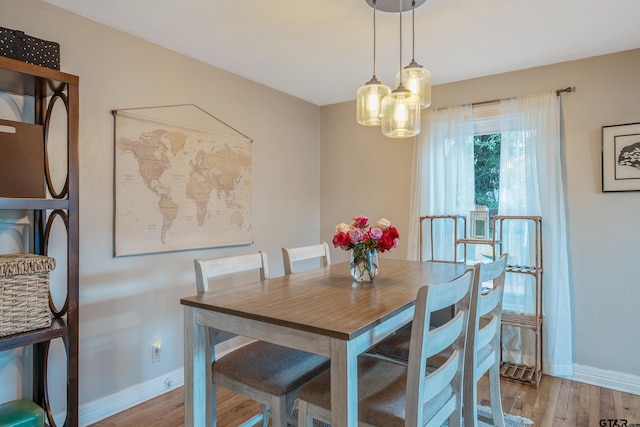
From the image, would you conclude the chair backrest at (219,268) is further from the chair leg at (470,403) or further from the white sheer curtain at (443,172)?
the white sheer curtain at (443,172)

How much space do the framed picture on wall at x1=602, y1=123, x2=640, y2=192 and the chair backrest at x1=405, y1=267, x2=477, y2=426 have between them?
1.83 m

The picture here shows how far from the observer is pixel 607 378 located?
259 centimetres

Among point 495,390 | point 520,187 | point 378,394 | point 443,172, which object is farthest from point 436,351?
point 443,172

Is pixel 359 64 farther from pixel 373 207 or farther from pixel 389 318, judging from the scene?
pixel 389 318

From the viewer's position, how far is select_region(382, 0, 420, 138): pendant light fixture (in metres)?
1.80

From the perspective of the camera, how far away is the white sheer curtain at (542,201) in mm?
2713

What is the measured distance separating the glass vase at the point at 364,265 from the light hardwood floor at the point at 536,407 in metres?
1.14

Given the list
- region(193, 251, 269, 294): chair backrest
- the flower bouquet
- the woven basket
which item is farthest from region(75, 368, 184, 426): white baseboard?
the flower bouquet

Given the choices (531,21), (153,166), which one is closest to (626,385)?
(531,21)

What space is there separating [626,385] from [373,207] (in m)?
2.27

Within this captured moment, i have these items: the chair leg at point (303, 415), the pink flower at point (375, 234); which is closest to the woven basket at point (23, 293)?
the chair leg at point (303, 415)

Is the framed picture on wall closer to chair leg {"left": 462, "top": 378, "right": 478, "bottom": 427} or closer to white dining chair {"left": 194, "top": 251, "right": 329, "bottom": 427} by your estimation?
chair leg {"left": 462, "top": 378, "right": 478, "bottom": 427}

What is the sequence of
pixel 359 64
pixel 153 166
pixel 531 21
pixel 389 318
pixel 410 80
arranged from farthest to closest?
pixel 359 64 → pixel 153 166 → pixel 531 21 → pixel 410 80 → pixel 389 318

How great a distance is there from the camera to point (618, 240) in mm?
2582
